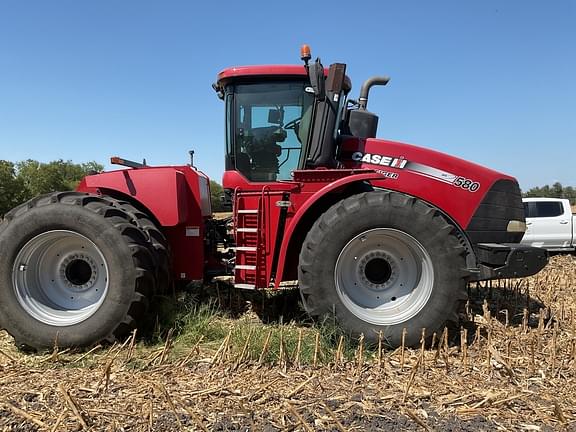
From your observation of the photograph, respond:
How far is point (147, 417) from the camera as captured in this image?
2.76 m

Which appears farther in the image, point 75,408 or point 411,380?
point 411,380

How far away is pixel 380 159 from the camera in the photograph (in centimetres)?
459

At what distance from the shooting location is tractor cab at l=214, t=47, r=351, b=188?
4574 mm

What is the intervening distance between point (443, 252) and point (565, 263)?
7.86 meters

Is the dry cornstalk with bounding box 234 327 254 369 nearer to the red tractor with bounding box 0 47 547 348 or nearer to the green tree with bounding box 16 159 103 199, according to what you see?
the red tractor with bounding box 0 47 547 348

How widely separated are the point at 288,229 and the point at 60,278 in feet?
6.82

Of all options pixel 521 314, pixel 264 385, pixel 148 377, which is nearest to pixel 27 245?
pixel 148 377

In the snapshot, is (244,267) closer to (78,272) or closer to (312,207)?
(312,207)

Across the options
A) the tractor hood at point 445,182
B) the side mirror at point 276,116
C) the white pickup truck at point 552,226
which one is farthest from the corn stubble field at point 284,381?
the white pickup truck at point 552,226

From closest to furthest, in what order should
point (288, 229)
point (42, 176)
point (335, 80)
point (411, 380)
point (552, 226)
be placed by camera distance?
point (411, 380) → point (288, 229) → point (335, 80) → point (552, 226) → point (42, 176)

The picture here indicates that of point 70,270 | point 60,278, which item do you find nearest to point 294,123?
point 70,270

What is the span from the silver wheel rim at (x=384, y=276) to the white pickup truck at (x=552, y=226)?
932cm

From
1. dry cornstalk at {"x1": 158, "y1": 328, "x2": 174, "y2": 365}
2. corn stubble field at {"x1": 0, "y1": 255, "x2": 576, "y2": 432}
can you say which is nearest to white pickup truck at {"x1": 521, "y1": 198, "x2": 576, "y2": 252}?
corn stubble field at {"x1": 0, "y1": 255, "x2": 576, "y2": 432}

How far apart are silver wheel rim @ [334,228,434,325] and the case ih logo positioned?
2.69 ft
